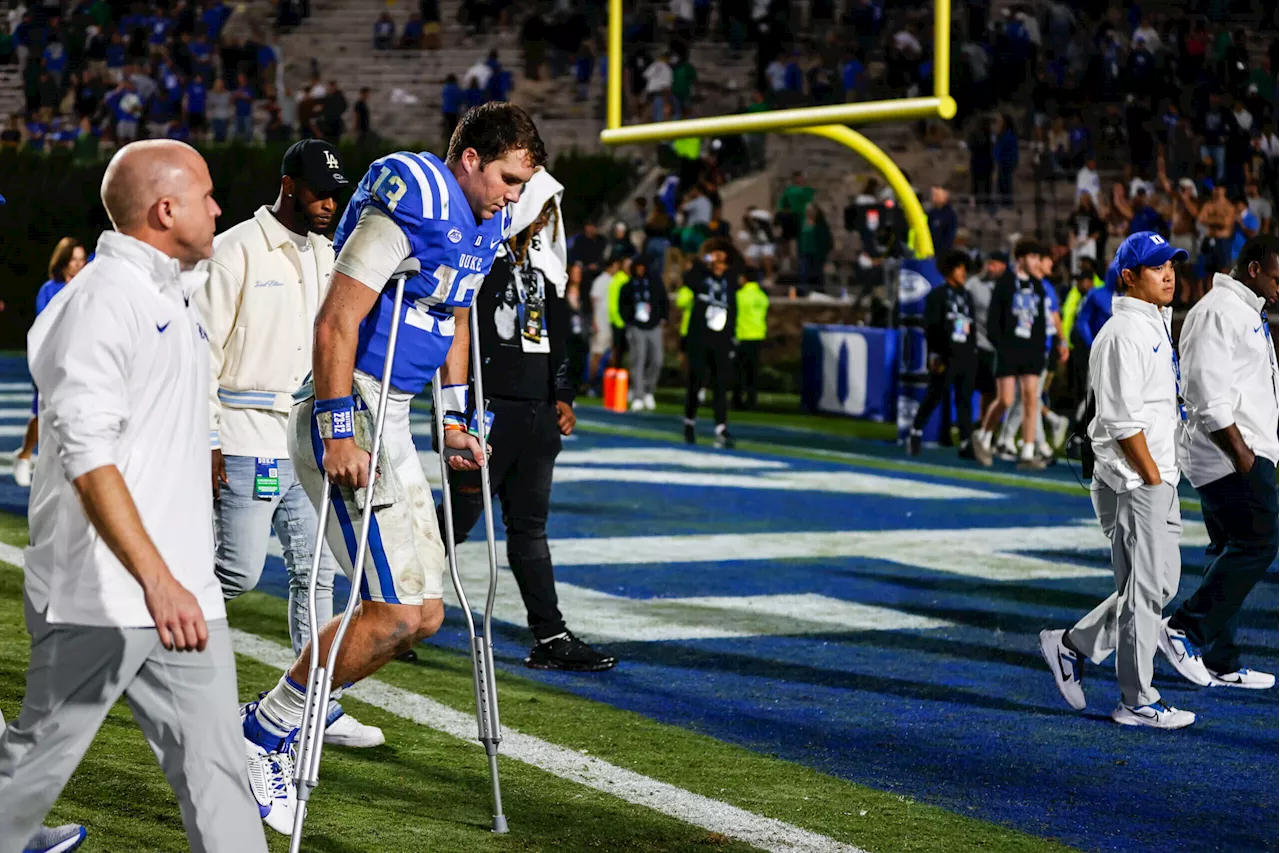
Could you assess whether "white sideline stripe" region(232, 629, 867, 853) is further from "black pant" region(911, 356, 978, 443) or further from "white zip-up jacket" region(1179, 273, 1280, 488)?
"black pant" region(911, 356, 978, 443)

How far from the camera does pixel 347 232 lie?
16.4 feet

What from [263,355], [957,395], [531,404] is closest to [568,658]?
[531,404]

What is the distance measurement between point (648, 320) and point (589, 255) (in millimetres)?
5046

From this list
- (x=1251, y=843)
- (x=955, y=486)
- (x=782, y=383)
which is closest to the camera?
(x=1251, y=843)

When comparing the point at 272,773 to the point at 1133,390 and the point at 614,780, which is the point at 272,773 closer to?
the point at 614,780

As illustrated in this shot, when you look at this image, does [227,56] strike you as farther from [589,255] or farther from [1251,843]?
[1251,843]

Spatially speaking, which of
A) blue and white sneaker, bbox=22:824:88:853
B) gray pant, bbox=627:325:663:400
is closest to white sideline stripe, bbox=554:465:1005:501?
gray pant, bbox=627:325:663:400

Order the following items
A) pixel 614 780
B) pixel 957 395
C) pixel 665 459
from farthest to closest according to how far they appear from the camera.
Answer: pixel 957 395
pixel 665 459
pixel 614 780

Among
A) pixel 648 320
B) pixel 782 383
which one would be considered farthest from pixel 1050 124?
pixel 648 320

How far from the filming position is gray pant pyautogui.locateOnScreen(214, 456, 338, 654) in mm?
6086

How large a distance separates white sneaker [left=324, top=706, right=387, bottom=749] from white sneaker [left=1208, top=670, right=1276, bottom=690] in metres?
3.42

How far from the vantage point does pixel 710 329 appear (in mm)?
18438

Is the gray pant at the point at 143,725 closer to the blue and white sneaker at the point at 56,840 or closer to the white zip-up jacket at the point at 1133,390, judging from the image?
the blue and white sneaker at the point at 56,840

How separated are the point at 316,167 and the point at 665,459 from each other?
10241mm
